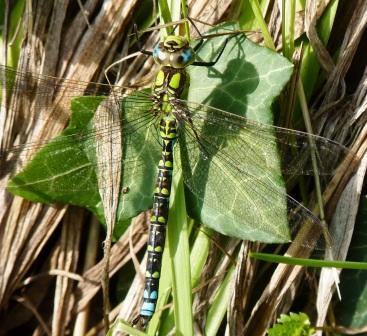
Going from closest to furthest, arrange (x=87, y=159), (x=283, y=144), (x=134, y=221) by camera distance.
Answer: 1. (x=283, y=144)
2. (x=87, y=159)
3. (x=134, y=221)

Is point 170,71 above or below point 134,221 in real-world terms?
A: above

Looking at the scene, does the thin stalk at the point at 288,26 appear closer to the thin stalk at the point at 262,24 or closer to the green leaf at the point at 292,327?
the thin stalk at the point at 262,24

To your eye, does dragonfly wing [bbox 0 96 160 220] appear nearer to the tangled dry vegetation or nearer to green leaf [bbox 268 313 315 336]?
the tangled dry vegetation

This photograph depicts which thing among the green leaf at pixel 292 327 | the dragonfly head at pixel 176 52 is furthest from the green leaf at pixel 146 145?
the green leaf at pixel 292 327

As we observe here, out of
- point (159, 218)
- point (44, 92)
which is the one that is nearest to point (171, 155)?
point (159, 218)

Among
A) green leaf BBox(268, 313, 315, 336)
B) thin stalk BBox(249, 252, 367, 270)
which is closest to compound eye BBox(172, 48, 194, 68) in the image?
thin stalk BBox(249, 252, 367, 270)

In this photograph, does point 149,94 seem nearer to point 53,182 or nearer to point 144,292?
point 53,182

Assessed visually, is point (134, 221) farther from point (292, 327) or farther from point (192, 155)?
point (292, 327)

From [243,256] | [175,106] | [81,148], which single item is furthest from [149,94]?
[243,256]
